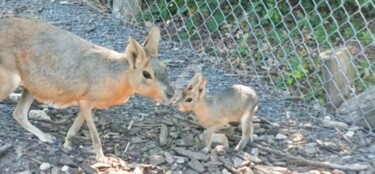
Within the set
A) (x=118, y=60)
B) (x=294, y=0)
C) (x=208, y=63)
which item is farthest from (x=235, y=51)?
(x=118, y=60)

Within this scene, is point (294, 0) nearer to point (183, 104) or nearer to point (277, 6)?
point (277, 6)

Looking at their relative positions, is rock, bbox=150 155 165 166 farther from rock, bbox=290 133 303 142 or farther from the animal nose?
rock, bbox=290 133 303 142

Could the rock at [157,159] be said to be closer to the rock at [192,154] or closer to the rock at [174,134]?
the rock at [192,154]

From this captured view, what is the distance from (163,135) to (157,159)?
28 cm

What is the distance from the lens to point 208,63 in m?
6.32

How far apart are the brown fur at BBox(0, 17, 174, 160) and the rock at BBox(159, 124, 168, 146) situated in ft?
1.13

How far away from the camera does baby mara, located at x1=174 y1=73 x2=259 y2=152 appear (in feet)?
16.1

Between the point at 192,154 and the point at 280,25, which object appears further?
the point at 280,25

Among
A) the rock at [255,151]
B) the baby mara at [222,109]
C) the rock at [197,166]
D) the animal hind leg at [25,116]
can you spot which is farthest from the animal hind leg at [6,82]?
the rock at [255,151]

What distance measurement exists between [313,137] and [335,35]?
146 cm

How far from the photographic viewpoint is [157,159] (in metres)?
4.79

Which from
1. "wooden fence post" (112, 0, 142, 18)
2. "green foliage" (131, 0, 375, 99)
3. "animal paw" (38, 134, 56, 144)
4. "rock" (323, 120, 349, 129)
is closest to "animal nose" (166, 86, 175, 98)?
"animal paw" (38, 134, 56, 144)

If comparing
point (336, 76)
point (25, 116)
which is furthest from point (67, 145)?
point (336, 76)

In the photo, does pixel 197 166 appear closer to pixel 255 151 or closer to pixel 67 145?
pixel 255 151
